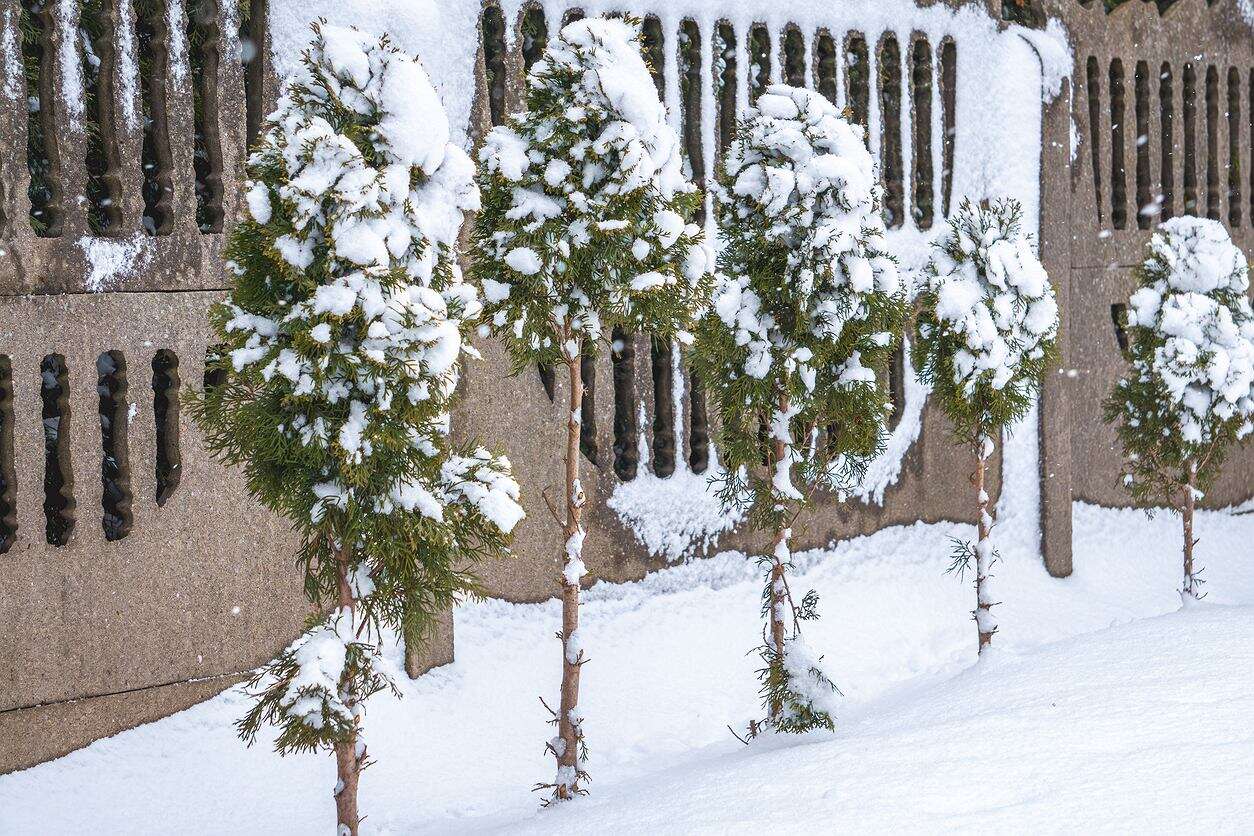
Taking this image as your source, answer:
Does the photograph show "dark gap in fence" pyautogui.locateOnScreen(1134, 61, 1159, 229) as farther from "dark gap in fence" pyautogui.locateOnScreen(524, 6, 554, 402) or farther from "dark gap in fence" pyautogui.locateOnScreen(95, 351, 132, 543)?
"dark gap in fence" pyautogui.locateOnScreen(95, 351, 132, 543)

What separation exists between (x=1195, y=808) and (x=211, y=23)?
901cm

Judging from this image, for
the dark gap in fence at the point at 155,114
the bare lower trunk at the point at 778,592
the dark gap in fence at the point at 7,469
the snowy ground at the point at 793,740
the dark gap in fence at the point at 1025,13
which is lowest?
the snowy ground at the point at 793,740

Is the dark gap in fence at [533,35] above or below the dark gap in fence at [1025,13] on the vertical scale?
below

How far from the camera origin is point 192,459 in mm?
9672

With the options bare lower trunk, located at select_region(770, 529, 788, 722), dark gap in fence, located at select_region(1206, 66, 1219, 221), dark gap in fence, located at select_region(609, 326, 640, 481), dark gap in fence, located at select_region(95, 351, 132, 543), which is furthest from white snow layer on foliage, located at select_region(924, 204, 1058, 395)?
dark gap in fence, located at select_region(1206, 66, 1219, 221)

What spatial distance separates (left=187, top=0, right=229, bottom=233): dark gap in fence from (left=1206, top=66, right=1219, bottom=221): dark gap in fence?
14204mm

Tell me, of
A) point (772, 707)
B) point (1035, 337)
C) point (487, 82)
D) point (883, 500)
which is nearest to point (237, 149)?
point (487, 82)

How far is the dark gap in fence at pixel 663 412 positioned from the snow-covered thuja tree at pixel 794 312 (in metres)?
→ 3.31

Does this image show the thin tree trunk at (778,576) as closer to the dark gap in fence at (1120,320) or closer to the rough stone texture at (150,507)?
the rough stone texture at (150,507)

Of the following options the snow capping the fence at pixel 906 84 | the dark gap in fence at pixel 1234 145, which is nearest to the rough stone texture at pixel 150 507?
the snow capping the fence at pixel 906 84

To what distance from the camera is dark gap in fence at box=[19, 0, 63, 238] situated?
9000 millimetres

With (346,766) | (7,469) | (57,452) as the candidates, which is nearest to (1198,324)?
(346,766)

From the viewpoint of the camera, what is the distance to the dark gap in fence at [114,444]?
9.41 m

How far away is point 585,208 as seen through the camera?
7.29 m
